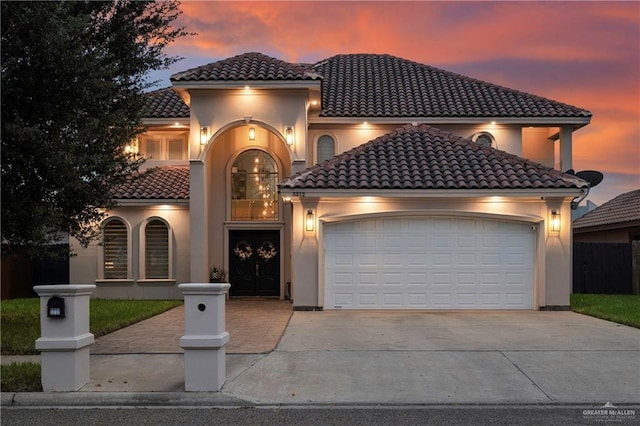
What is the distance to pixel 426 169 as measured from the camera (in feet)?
50.3

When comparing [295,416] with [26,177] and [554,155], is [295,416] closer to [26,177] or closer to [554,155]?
[26,177]

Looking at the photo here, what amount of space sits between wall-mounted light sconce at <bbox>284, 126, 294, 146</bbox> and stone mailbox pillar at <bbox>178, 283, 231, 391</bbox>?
413 inches

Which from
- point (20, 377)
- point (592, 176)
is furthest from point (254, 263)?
point (20, 377)

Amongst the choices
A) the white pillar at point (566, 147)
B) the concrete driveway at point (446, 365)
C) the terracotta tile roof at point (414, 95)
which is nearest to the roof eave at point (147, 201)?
the terracotta tile roof at point (414, 95)

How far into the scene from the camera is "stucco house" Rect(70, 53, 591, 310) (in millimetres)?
14820

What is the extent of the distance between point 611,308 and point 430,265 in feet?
15.7

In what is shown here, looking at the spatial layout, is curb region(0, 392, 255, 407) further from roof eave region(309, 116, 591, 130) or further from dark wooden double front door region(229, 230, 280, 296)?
roof eave region(309, 116, 591, 130)

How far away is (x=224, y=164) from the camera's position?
18.9m

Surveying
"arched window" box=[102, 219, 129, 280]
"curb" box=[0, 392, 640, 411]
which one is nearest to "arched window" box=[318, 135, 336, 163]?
"arched window" box=[102, 219, 129, 280]

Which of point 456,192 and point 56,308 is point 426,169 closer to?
point 456,192

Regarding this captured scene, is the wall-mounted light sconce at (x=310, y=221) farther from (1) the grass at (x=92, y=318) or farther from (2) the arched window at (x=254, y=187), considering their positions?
(1) the grass at (x=92, y=318)

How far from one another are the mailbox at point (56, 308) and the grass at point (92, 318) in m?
2.56

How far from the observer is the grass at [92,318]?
9949mm

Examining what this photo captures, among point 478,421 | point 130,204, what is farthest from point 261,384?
point 130,204
